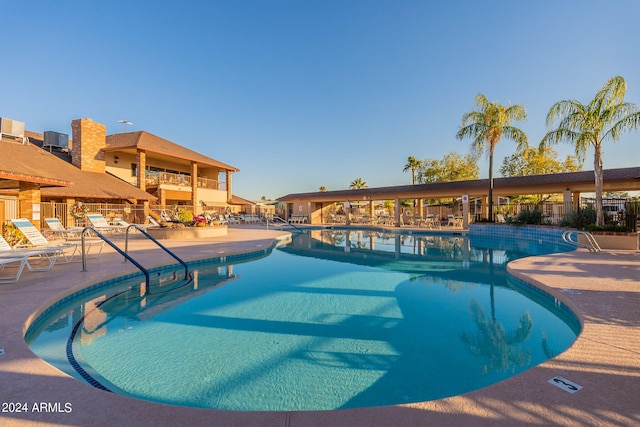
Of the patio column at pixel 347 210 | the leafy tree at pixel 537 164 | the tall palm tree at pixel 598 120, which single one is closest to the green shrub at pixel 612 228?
the tall palm tree at pixel 598 120

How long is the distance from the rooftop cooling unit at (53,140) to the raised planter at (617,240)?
31.7m

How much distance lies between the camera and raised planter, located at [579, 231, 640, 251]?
10633 mm

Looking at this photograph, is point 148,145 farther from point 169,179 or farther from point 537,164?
point 537,164

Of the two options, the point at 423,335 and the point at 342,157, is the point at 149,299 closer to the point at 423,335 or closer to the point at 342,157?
the point at 423,335

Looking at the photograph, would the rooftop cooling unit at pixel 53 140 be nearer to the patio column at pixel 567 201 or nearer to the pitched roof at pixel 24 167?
the pitched roof at pixel 24 167

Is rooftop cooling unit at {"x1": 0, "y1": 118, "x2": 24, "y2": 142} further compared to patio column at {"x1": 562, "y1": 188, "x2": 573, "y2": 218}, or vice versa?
patio column at {"x1": 562, "y1": 188, "x2": 573, "y2": 218}

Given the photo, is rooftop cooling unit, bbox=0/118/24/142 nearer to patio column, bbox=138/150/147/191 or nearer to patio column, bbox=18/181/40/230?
patio column, bbox=138/150/147/191

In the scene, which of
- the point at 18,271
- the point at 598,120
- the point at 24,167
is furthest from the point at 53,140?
the point at 598,120

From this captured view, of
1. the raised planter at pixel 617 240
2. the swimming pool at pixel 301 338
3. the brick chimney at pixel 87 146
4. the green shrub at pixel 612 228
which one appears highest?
the brick chimney at pixel 87 146

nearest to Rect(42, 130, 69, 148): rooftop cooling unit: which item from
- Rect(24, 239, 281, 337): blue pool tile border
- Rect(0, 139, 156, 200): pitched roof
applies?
Rect(0, 139, 156, 200): pitched roof

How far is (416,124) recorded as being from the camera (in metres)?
25.3

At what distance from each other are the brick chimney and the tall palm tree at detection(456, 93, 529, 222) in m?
26.0

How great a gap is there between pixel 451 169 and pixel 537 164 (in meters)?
8.42

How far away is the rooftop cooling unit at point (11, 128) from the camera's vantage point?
17500 mm
